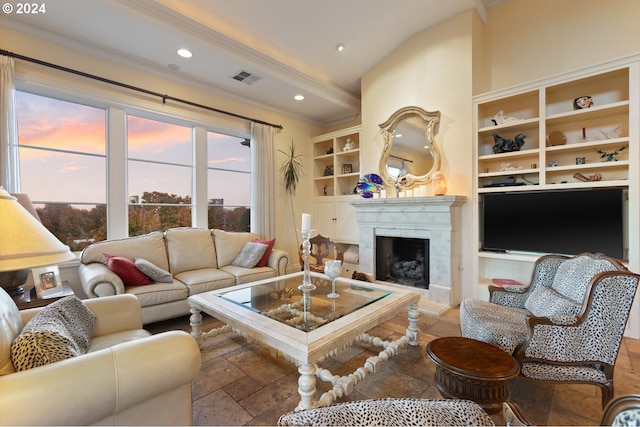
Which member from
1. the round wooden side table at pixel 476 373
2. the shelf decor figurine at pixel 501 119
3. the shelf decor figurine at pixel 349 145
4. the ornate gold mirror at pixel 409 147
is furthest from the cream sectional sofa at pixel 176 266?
the shelf decor figurine at pixel 501 119

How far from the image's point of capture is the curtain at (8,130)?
2.59 m

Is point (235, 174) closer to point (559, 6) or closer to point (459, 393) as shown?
point (459, 393)

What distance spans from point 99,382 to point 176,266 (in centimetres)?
257

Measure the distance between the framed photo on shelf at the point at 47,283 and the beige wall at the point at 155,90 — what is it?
6.60 feet

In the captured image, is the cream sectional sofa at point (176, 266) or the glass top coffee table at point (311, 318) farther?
the cream sectional sofa at point (176, 266)

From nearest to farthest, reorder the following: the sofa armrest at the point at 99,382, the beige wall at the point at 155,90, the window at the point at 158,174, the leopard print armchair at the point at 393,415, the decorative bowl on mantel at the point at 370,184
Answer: the leopard print armchair at the point at 393,415, the sofa armrest at the point at 99,382, the beige wall at the point at 155,90, the window at the point at 158,174, the decorative bowl on mantel at the point at 370,184

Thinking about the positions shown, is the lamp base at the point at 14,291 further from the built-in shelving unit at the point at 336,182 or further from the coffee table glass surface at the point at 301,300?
the built-in shelving unit at the point at 336,182

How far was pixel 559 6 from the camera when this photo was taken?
322 cm

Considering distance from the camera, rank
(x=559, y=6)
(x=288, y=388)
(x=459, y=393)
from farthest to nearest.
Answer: (x=559, y=6) < (x=288, y=388) < (x=459, y=393)

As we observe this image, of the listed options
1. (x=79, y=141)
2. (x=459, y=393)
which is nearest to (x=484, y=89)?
(x=459, y=393)

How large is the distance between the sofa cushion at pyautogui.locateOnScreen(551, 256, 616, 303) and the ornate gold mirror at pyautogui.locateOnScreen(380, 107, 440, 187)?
6.54 feet

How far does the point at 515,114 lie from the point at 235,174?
4.07 meters

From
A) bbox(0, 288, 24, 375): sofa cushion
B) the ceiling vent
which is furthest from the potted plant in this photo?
bbox(0, 288, 24, 375): sofa cushion

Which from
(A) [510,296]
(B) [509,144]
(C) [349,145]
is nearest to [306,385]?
(A) [510,296]
